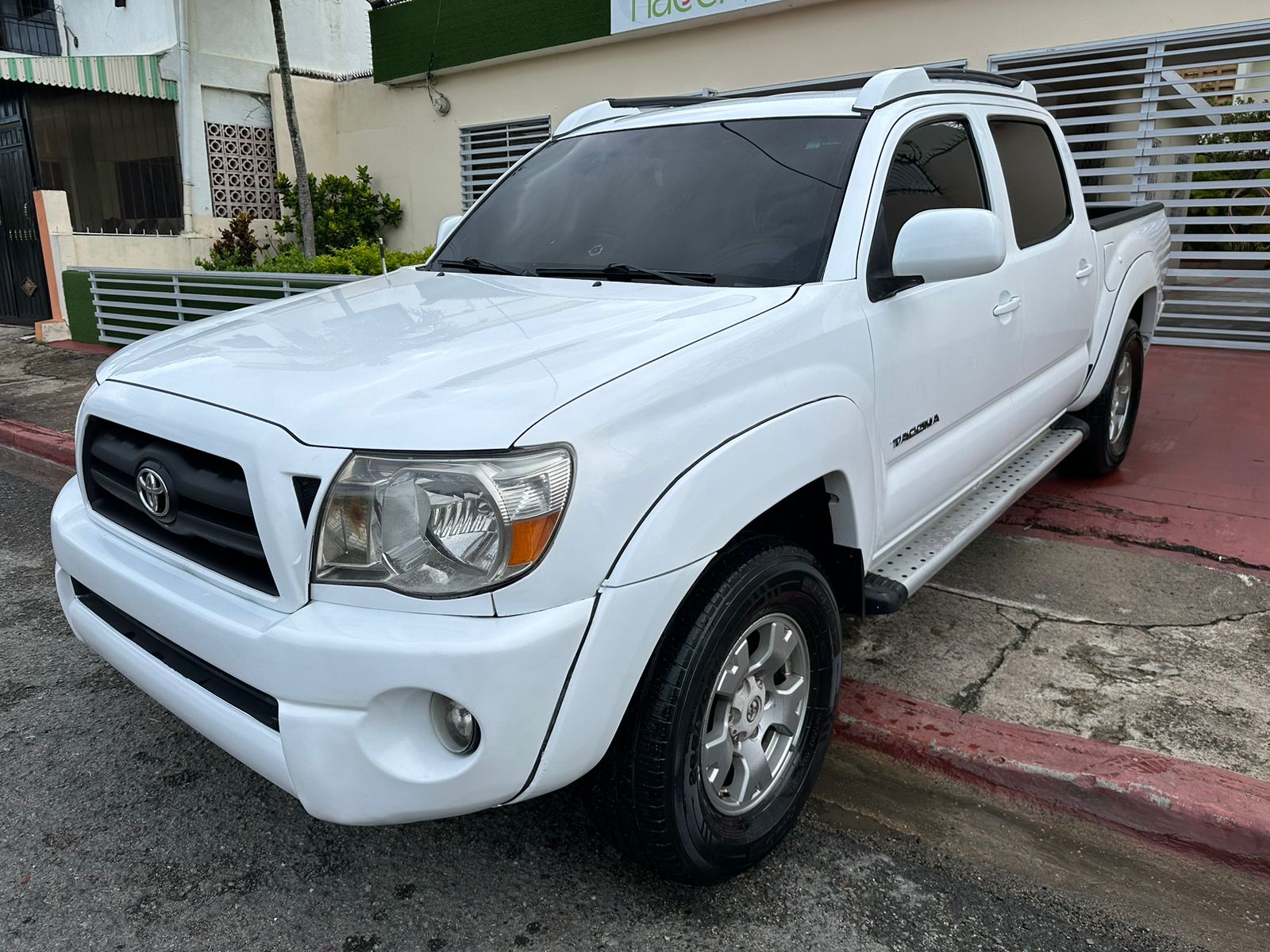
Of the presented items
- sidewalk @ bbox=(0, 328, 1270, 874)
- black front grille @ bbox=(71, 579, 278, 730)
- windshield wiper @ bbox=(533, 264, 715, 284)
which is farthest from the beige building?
black front grille @ bbox=(71, 579, 278, 730)

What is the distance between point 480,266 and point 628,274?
722 mm

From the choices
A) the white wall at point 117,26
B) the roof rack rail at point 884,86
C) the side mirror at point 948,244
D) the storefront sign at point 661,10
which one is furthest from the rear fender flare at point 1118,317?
the white wall at point 117,26

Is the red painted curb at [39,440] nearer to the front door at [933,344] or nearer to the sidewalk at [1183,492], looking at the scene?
the front door at [933,344]

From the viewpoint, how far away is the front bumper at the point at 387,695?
1882 mm

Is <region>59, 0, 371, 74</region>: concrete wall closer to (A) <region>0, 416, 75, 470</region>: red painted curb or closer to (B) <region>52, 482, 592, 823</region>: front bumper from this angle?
(A) <region>0, 416, 75, 470</region>: red painted curb

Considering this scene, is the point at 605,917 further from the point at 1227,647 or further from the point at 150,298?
the point at 150,298

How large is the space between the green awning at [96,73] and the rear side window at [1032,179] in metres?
13.0

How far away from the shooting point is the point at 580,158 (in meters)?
3.72

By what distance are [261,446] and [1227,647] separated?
11.0ft

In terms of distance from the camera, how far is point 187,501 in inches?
90.0

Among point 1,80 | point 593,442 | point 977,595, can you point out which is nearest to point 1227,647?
point 977,595

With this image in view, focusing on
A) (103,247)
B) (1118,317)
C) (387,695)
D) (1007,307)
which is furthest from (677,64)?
(387,695)

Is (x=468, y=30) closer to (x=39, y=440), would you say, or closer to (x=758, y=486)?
(x=39, y=440)

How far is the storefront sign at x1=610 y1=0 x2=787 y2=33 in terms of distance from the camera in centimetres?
1030
